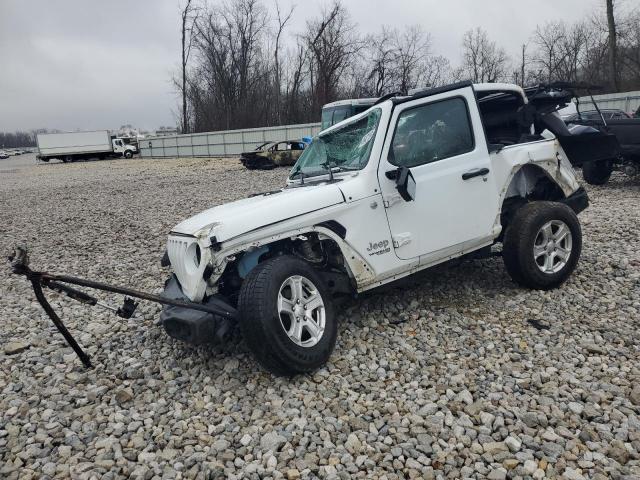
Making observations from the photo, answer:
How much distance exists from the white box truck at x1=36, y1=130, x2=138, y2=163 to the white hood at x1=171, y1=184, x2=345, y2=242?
4675 centimetres

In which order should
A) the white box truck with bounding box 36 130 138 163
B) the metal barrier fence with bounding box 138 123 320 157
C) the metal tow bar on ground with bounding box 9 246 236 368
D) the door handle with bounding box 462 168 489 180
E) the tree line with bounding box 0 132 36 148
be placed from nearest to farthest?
the metal tow bar on ground with bounding box 9 246 236 368
the door handle with bounding box 462 168 489 180
the metal barrier fence with bounding box 138 123 320 157
the white box truck with bounding box 36 130 138 163
the tree line with bounding box 0 132 36 148

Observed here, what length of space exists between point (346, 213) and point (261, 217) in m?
0.72

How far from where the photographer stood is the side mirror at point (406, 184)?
404 centimetres

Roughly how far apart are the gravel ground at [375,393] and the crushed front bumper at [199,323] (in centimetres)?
44

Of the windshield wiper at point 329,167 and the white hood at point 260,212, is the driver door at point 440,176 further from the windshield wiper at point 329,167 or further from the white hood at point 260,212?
the white hood at point 260,212

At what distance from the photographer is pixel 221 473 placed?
284cm

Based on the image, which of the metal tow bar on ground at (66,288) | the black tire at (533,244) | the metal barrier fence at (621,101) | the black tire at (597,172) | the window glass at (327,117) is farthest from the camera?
the metal barrier fence at (621,101)

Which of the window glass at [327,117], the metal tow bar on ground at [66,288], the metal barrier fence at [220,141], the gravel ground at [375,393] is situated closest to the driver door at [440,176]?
the gravel ground at [375,393]

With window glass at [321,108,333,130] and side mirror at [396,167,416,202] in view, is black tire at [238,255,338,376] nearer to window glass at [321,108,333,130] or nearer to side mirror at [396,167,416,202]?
side mirror at [396,167,416,202]

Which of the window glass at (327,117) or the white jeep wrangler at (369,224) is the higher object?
the window glass at (327,117)

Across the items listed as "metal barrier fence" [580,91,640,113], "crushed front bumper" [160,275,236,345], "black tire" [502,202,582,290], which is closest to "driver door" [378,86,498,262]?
"black tire" [502,202,582,290]

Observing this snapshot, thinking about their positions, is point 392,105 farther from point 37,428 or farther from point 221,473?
point 37,428

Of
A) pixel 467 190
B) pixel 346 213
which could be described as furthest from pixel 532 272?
pixel 346 213

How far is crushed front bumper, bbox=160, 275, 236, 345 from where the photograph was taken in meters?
3.50
